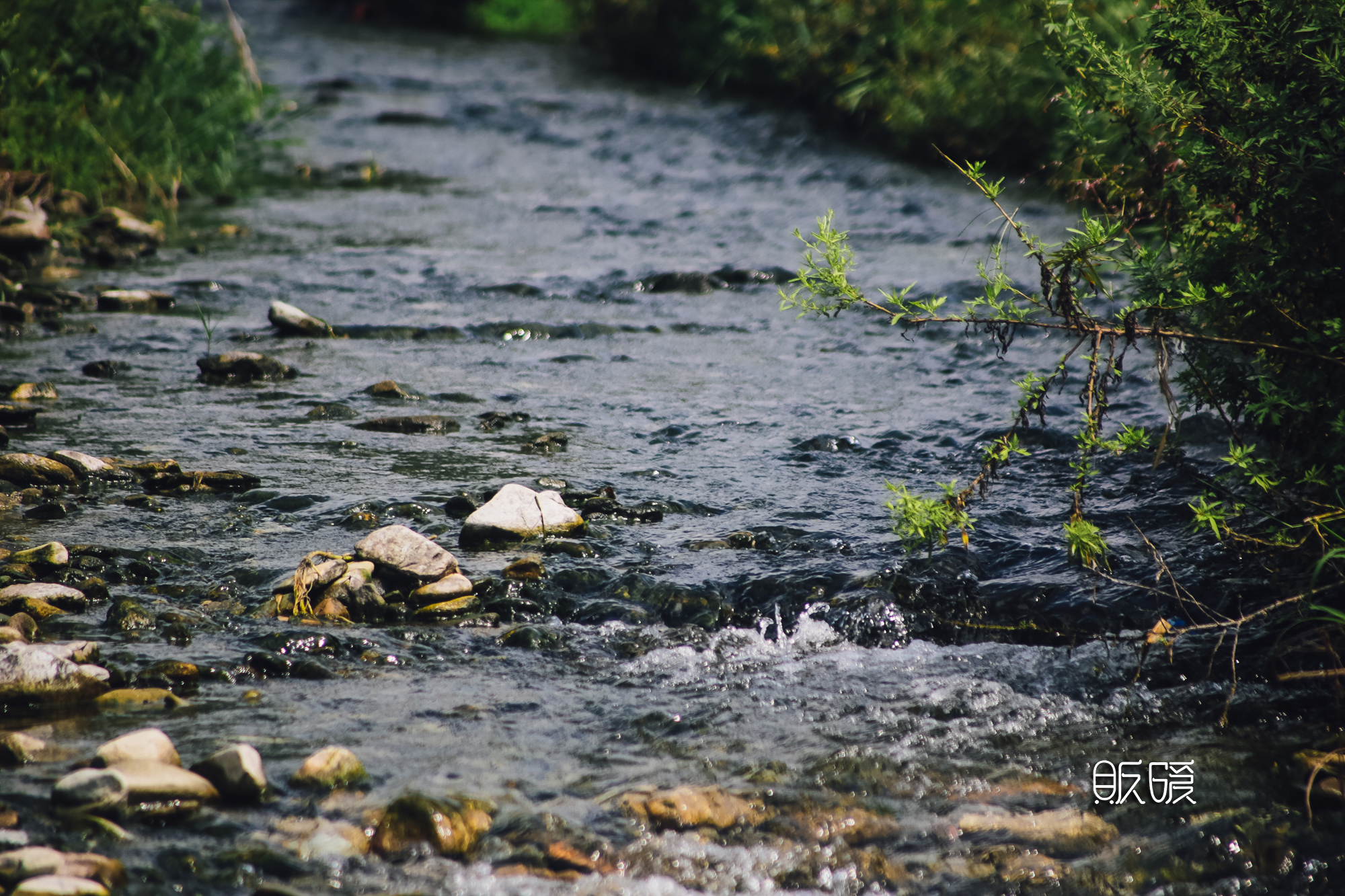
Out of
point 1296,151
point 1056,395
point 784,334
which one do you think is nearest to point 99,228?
point 784,334

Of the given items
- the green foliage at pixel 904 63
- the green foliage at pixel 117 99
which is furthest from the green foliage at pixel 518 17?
the green foliage at pixel 117 99

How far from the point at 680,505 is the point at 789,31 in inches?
357

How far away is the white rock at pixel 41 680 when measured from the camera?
8.11 ft

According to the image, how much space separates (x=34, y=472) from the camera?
3.66 m

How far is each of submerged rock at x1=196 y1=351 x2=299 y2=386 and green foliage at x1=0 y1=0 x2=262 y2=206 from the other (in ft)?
9.55

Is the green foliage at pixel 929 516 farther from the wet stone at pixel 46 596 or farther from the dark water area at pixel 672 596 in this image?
the wet stone at pixel 46 596

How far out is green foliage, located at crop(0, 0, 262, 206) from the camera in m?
7.12

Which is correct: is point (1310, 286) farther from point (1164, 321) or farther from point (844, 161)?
point (844, 161)

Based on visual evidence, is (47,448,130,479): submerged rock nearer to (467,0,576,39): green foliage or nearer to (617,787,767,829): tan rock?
(617,787,767,829): tan rock

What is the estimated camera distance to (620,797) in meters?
2.27

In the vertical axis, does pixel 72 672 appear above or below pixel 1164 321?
below

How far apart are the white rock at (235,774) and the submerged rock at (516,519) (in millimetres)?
1239

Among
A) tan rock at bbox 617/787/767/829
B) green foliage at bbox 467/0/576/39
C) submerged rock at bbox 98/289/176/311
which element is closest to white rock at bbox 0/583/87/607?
tan rock at bbox 617/787/767/829

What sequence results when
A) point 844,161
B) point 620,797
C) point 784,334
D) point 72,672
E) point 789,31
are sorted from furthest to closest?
point 789,31
point 844,161
point 784,334
point 72,672
point 620,797
